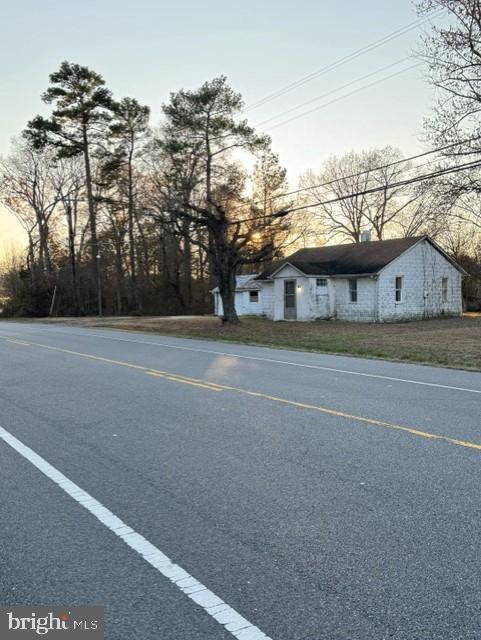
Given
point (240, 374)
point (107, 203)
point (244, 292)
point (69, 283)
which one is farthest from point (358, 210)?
point (240, 374)

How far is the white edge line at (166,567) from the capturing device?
2896mm

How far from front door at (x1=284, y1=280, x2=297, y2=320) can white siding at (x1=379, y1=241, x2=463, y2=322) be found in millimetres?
5170

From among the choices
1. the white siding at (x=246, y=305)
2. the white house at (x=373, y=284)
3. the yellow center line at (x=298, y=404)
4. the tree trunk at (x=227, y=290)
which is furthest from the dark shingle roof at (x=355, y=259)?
the yellow center line at (x=298, y=404)

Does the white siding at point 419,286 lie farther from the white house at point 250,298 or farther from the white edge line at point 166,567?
the white edge line at point 166,567

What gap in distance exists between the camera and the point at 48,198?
57156 mm

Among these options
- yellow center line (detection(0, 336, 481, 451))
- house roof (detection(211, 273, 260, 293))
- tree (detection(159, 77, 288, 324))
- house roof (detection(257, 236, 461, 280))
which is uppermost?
tree (detection(159, 77, 288, 324))

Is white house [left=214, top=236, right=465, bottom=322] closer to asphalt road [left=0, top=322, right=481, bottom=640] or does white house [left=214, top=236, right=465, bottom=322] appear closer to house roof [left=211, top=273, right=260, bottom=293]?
house roof [left=211, top=273, right=260, bottom=293]

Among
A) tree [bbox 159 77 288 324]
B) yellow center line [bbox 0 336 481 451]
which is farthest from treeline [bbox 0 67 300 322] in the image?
yellow center line [bbox 0 336 481 451]

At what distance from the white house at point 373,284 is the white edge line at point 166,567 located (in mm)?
28021

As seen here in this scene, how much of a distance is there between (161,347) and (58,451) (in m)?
12.6

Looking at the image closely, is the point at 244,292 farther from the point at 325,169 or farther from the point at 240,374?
the point at 240,374

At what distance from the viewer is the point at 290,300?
112 feet

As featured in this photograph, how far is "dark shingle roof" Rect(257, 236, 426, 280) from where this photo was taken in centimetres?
3228

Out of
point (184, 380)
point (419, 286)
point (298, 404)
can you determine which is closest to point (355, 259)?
point (419, 286)
